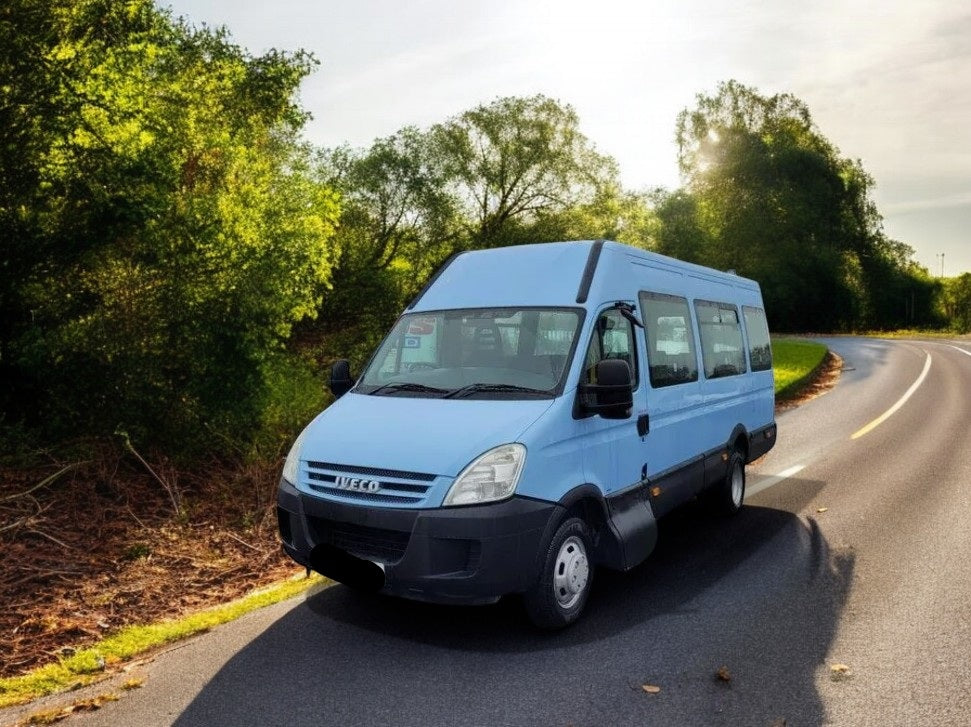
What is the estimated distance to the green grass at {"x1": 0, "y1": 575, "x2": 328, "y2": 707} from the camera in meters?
4.64

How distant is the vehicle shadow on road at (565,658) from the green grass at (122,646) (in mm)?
441

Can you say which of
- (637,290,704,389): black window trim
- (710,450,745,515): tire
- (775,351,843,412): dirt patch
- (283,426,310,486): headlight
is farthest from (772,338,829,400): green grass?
(283,426,310,486): headlight

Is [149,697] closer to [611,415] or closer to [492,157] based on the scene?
[611,415]

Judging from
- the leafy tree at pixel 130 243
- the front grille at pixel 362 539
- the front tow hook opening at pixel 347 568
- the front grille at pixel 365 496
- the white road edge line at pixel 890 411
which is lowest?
the white road edge line at pixel 890 411

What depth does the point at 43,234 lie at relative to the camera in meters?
9.60

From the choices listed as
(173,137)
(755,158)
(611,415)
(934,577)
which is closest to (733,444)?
(934,577)

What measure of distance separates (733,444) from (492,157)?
31705 millimetres

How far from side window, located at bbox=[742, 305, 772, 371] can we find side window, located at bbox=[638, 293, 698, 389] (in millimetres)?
2186

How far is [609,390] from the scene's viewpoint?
16.9 ft

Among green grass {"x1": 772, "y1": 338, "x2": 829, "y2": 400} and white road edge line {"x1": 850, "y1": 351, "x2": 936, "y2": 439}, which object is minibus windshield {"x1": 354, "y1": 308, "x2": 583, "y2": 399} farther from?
green grass {"x1": 772, "y1": 338, "x2": 829, "y2": 400}

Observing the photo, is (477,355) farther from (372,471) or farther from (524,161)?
(524,161)

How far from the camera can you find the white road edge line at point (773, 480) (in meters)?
9.79

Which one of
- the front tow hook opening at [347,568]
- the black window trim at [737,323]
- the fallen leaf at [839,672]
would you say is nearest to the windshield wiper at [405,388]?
the front tow hook opening at [347,568]

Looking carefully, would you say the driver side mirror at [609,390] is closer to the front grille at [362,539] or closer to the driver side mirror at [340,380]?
the front grille at [362,539]
